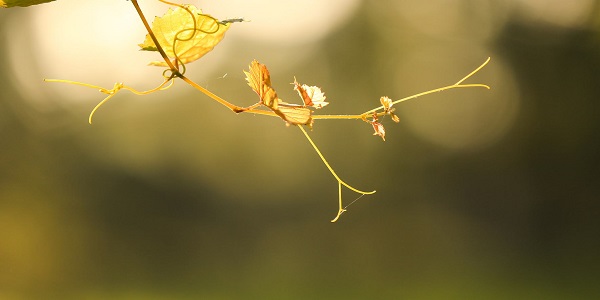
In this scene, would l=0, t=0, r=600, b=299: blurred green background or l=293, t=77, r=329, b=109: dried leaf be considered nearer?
l=293, t=77, r=329, b=109: dried leaf

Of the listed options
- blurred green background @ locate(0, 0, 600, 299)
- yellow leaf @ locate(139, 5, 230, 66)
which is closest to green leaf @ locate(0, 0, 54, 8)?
yellow leaf @ locate(139, 5, 230, 66)

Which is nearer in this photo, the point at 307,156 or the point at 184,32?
the point at 184,32

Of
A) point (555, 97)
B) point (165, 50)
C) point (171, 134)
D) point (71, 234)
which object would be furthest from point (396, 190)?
point (165, 50)

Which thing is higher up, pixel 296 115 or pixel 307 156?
pixel 307 156

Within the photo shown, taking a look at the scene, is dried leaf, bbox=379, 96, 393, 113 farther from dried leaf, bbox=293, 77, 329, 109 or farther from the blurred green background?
the blurred green background

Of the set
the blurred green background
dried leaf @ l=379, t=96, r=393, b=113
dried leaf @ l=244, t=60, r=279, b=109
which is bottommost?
dried leaf @ l=244, t=60, r=279, b=109

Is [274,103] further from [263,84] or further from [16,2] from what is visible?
[16,2]

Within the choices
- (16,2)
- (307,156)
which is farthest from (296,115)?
(307,156)
